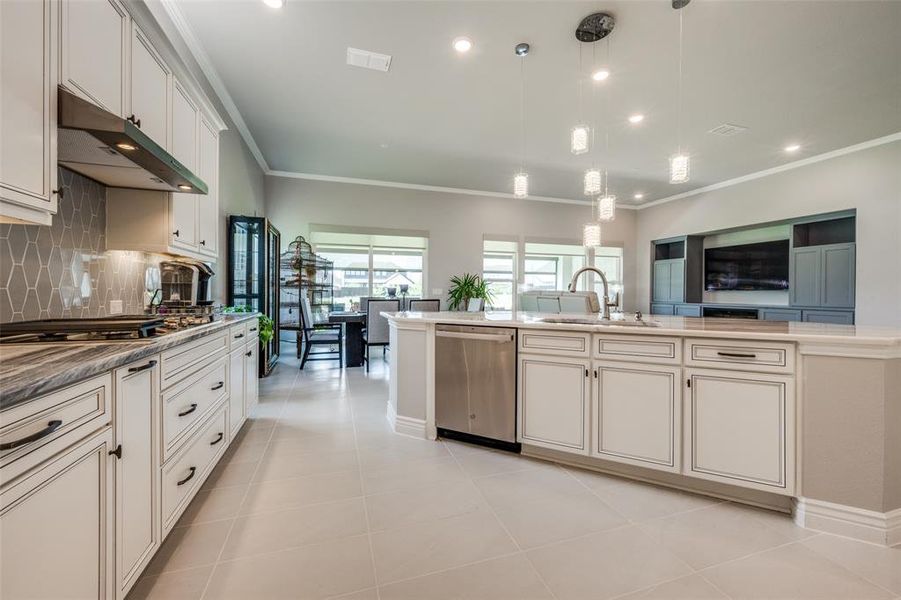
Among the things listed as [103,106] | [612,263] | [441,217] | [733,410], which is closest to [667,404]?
[733,410]

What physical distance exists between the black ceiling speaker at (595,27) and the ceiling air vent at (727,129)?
2.47m

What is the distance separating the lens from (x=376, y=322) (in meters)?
5.05

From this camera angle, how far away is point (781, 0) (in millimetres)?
2367

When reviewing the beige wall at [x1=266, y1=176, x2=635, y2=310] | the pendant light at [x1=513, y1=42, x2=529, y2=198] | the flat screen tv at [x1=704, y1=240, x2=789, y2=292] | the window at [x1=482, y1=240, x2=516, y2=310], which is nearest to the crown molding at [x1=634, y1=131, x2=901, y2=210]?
the flat screen tv at [x1=704, y1=240, x2=789, y2=292]

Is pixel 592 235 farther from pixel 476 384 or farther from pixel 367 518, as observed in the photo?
pixel 367 518

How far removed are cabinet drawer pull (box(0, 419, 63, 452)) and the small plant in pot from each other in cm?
604

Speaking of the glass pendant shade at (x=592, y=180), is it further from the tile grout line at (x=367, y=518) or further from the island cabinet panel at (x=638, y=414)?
the tile grout line at (x=367, y=518)

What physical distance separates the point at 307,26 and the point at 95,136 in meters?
1.86

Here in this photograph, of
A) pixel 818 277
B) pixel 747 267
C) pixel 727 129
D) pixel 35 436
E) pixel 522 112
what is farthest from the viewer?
pixel 747 267

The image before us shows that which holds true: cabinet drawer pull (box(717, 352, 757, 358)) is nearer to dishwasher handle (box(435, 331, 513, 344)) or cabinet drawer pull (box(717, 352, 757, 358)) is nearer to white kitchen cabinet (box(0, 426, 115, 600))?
dishwasher handle (box(435, 331, 513, 344))

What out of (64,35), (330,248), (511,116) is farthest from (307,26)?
(330,248)

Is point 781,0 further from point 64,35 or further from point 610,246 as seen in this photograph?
point 610,246

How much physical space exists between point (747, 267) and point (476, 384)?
6.12 m

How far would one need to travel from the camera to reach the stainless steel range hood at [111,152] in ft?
4.30
